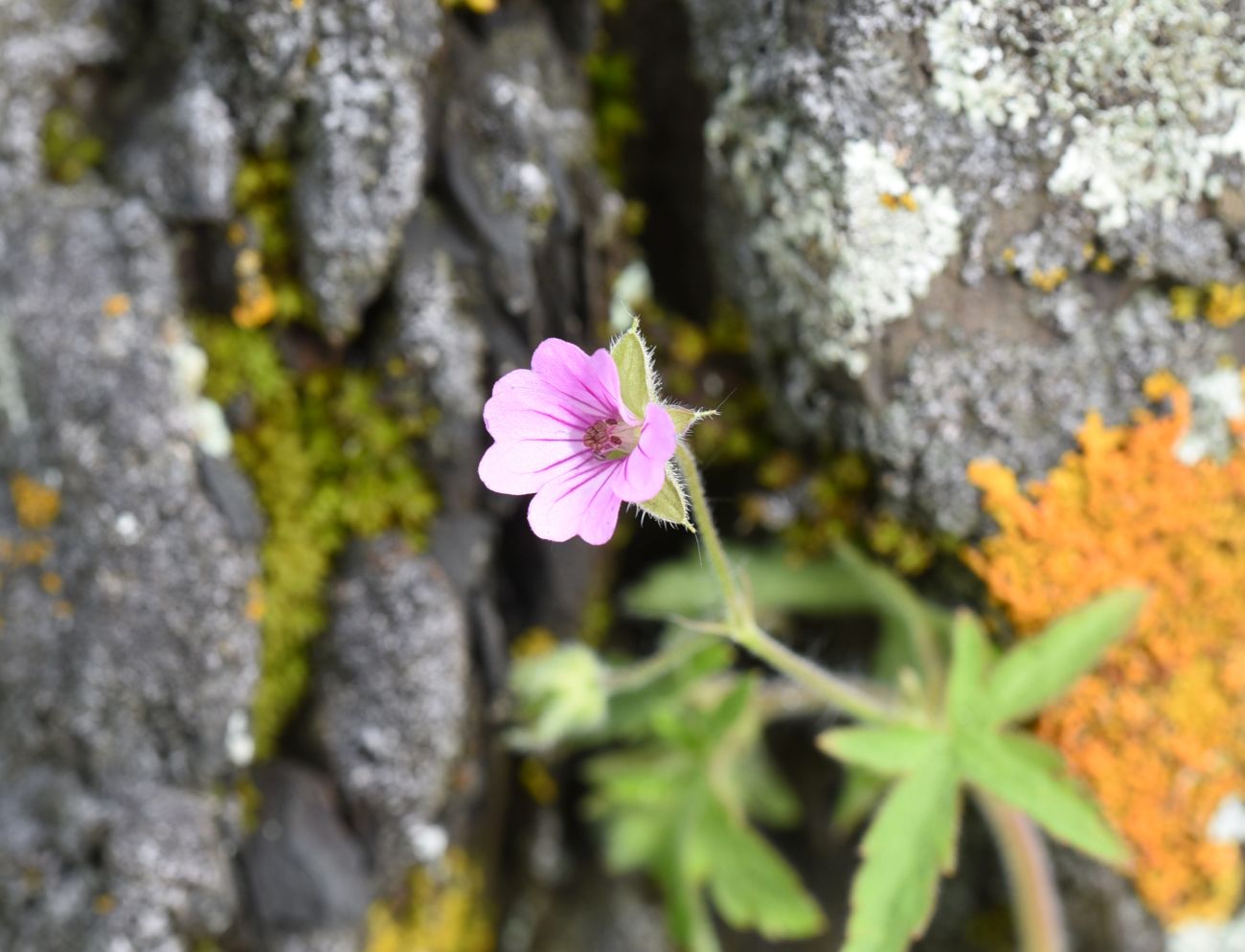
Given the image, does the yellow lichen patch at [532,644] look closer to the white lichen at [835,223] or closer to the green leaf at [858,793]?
the green leaf at [858,793]

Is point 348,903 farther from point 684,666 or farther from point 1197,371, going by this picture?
point 1197,371

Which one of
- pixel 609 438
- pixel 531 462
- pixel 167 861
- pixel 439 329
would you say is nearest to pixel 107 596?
pixel 167 861

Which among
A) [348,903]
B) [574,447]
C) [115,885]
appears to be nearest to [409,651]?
[348,903]

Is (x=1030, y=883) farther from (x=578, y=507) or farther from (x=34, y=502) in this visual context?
A: (x=34, y=502)

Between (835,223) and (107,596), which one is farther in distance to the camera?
(107,596)

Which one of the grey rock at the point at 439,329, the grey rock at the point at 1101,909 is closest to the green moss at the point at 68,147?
the grey rock at the point at 439,329
